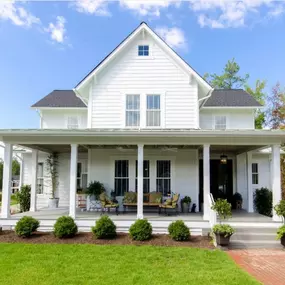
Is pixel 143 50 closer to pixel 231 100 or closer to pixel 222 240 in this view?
pixel 231 100

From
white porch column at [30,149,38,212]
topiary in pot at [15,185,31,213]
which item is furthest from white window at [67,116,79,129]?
topiary in pot at [15,185,31,213]

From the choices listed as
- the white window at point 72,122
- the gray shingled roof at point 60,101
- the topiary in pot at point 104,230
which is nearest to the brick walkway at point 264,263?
the topiary in pot at point 104,230

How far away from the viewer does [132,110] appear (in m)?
12.4

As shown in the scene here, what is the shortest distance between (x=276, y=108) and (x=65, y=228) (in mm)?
22295

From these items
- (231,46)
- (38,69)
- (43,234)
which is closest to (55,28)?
(38,69)

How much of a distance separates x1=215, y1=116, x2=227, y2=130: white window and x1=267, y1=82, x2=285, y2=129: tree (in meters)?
10.6

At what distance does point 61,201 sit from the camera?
14.1 meters

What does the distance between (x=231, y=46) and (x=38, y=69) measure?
16.7m

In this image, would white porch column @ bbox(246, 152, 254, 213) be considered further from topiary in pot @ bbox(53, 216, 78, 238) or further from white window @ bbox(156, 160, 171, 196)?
topiary in pot @ bbox(53, 216, 78, 238)

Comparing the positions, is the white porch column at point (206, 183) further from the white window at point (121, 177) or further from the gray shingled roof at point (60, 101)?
the gray shingled roof at point (60, 101)

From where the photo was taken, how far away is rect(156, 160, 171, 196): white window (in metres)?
12.3

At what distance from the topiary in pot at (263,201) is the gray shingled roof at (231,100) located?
463 centimetres

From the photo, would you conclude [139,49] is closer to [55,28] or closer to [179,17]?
[55,28]

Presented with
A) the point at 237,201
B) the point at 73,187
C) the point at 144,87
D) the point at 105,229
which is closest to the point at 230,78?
the point at 237,201
